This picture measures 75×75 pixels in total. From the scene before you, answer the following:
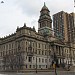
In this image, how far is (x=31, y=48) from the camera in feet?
339

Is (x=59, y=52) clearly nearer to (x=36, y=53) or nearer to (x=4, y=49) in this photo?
(x=36, y=53)

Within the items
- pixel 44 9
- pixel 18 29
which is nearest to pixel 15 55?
pixel 18 29

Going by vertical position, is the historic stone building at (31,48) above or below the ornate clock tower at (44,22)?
below

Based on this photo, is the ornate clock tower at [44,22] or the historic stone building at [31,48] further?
the ornate clock tower at [44,22]

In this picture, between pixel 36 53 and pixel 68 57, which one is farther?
pixel 68 57

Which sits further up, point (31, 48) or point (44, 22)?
Result: point (44, 22)

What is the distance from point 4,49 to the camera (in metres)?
118

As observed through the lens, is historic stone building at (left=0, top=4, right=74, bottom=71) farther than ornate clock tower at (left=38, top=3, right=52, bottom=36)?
No

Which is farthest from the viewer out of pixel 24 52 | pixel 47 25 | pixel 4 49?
pixel 47 25

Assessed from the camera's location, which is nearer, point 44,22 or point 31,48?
point 31,48

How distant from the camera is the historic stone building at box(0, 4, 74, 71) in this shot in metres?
100

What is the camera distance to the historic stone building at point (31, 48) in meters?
100

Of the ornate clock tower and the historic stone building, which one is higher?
the ornate clock tower

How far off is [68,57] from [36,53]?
36.6 metres
